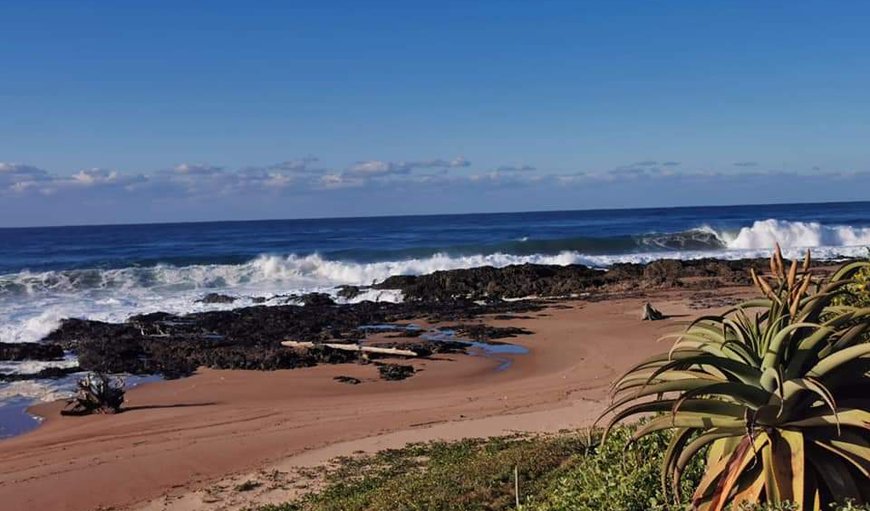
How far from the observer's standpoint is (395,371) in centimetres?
1592

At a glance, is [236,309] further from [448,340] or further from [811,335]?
[811,335]

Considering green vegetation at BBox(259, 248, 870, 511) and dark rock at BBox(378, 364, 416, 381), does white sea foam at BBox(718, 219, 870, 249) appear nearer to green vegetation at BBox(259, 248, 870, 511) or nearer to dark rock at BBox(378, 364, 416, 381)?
dark rock at BBox(378, 364, 416, 381)

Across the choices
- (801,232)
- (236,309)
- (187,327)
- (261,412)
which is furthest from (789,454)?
(801,232)

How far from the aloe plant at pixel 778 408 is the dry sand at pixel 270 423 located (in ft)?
21.1

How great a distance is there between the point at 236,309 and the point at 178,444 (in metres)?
15.9

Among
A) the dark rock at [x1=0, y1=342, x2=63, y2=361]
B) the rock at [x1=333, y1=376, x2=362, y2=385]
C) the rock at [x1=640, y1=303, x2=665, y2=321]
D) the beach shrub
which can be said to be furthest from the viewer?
the rock at [x1=640, y1=303, x2=665, y2=321]

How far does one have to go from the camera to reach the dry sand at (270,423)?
9383mm

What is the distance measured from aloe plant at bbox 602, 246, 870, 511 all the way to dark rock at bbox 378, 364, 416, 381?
1262cm

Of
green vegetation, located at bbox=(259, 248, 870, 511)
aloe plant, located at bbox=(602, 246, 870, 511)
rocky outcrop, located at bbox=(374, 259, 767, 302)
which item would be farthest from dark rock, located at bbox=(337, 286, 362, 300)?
aloe plant, located at bbox=(602, 246, 870, 511)

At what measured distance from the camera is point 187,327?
23281 millimetres

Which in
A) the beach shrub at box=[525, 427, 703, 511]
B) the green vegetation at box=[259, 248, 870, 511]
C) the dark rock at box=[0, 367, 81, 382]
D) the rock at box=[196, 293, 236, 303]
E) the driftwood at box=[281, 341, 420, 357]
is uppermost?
the green vegetation at box=[259, 248, 870, 511]

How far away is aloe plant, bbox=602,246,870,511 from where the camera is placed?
9.45 feet

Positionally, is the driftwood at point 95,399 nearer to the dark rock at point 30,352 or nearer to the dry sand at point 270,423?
the dry sand at point 270,423

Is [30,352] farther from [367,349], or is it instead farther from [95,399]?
[367,349]
